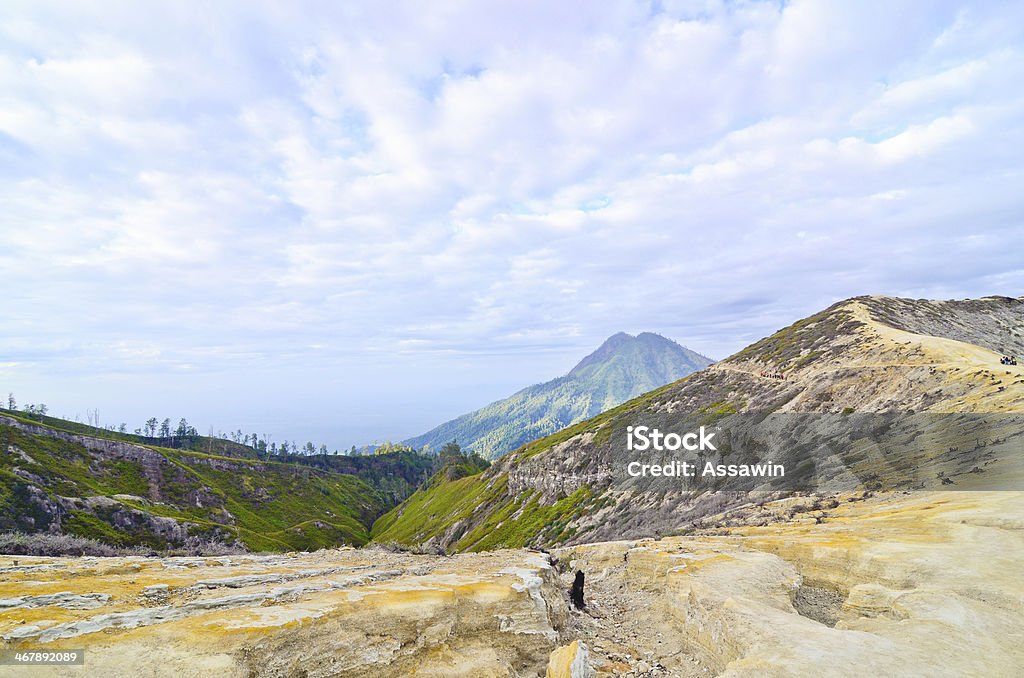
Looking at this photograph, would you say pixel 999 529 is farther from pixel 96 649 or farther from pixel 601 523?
pixel 601 523

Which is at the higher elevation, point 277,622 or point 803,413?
point 803,413

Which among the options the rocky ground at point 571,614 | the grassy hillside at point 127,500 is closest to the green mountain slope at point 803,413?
the rocky ground at point 571,614

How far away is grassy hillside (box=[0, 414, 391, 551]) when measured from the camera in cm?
11500

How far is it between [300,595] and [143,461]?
211m

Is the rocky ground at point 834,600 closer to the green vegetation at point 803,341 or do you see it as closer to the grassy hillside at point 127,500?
the green vegetation at point 803,341

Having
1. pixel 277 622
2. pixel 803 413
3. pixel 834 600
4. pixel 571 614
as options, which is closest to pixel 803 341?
pixel 803 413

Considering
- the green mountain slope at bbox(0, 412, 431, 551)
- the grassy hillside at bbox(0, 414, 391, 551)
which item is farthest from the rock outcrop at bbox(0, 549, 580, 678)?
the green mountain slope at bbox(0, 412, 431, 551)

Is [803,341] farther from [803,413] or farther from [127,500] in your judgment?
[127,500]

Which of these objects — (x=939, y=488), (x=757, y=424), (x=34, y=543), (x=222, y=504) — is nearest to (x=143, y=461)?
(x=222, y=504)

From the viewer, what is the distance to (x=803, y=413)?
79562 millimetres

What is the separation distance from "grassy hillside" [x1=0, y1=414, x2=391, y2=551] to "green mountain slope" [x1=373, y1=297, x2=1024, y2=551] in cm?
4886

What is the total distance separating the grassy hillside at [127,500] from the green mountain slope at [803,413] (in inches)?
1924

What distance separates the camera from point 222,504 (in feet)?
586

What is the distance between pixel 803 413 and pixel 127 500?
7306 inches
